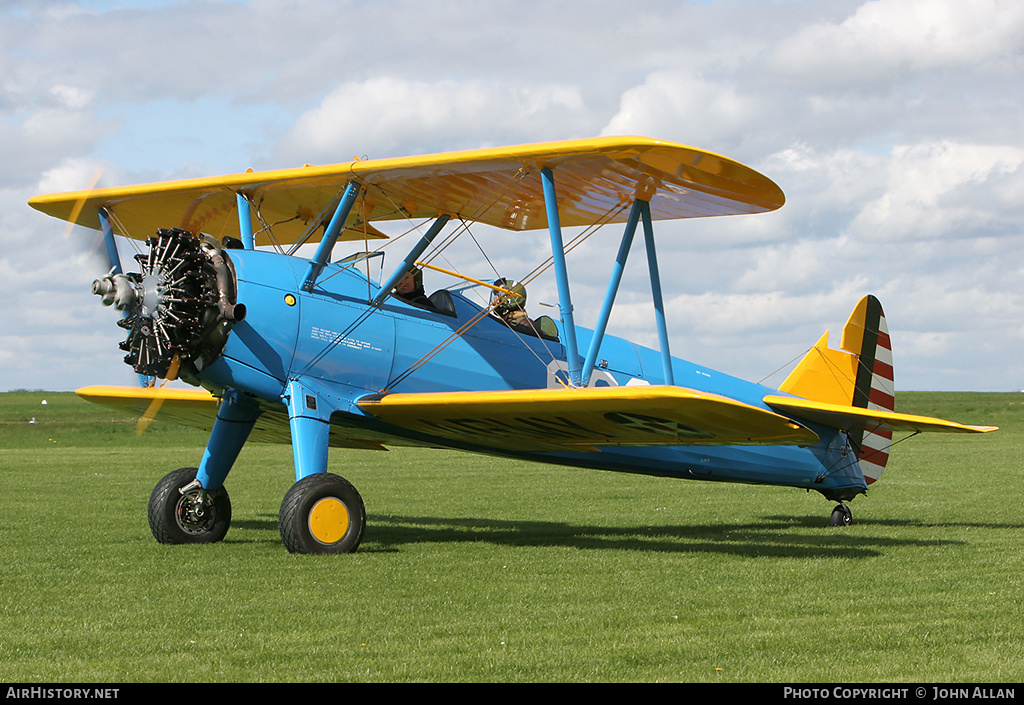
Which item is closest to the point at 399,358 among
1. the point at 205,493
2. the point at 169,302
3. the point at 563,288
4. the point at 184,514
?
the point at 563,288

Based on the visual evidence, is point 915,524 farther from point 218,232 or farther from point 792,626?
point 218,232

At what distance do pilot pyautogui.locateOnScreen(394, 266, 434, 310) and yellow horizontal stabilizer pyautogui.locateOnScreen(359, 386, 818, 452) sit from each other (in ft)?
3.39

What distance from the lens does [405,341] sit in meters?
10.0

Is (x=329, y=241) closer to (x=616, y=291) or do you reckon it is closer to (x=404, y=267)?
(x=404, y=267)

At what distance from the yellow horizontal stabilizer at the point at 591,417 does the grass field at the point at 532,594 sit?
1060 mm

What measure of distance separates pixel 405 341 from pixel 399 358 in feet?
0.60

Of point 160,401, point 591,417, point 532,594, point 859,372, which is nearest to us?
point 532,594

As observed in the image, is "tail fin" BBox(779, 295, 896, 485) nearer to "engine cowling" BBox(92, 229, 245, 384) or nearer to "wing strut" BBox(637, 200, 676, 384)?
"wing strut" BBox(637, 200, 676, 384)

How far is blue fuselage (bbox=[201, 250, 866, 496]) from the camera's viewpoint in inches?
363

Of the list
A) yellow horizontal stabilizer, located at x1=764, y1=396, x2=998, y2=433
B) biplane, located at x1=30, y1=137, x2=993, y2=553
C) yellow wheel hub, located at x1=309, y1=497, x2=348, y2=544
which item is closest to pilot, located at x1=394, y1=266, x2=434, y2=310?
biplane, located at x1=30, y1=137, x2=993, y2=553

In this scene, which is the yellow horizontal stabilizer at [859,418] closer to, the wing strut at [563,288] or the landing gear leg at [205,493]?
the wing strut at [563,288]

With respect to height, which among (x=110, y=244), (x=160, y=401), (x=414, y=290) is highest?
(x=110, y=244)

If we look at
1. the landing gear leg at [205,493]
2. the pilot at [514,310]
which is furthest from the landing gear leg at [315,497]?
the pilot at [514,310]
